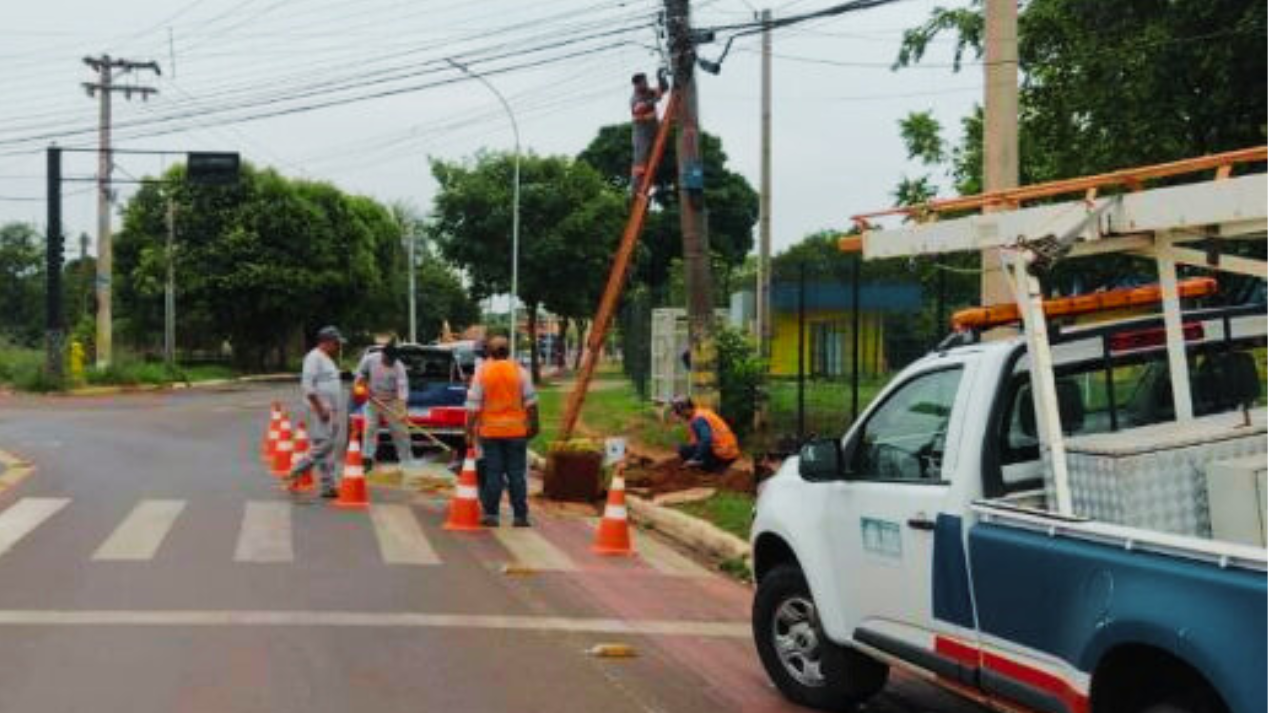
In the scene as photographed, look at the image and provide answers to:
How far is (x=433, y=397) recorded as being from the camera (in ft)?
67.1

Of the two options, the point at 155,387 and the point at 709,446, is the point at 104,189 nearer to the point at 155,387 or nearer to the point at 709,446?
the point at 155,387

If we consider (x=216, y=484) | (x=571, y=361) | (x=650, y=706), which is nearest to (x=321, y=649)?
(x=650, y=706)

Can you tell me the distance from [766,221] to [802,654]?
2197 centimetres

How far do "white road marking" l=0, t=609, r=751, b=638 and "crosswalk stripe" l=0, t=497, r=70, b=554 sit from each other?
289 centimetres

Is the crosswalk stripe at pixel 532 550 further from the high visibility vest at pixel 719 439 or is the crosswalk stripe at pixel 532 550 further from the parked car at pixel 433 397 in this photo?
the parked car at pixel 433 397

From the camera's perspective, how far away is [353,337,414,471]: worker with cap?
727 inches

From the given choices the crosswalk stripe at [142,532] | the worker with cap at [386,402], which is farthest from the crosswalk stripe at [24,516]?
the worker with cap at [386,402]

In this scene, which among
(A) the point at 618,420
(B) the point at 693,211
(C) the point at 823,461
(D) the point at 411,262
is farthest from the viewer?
(D) the point at 411,262

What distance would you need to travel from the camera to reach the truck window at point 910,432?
20.4ft

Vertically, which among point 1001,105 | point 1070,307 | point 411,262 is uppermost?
point 411,262

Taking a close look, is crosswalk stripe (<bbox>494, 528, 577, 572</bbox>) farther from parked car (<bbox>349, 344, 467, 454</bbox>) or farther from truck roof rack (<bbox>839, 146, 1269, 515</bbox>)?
parked car (<bbox>349, 344, 467, 454</bbox>)

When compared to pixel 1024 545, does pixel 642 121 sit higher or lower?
higher

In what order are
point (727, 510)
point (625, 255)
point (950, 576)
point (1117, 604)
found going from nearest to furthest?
point (1117, 604) → point (950, 576) → point (727, 510) → point (625, 255)

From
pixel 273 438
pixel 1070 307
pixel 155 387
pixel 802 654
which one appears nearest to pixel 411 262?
pixel 155 387
